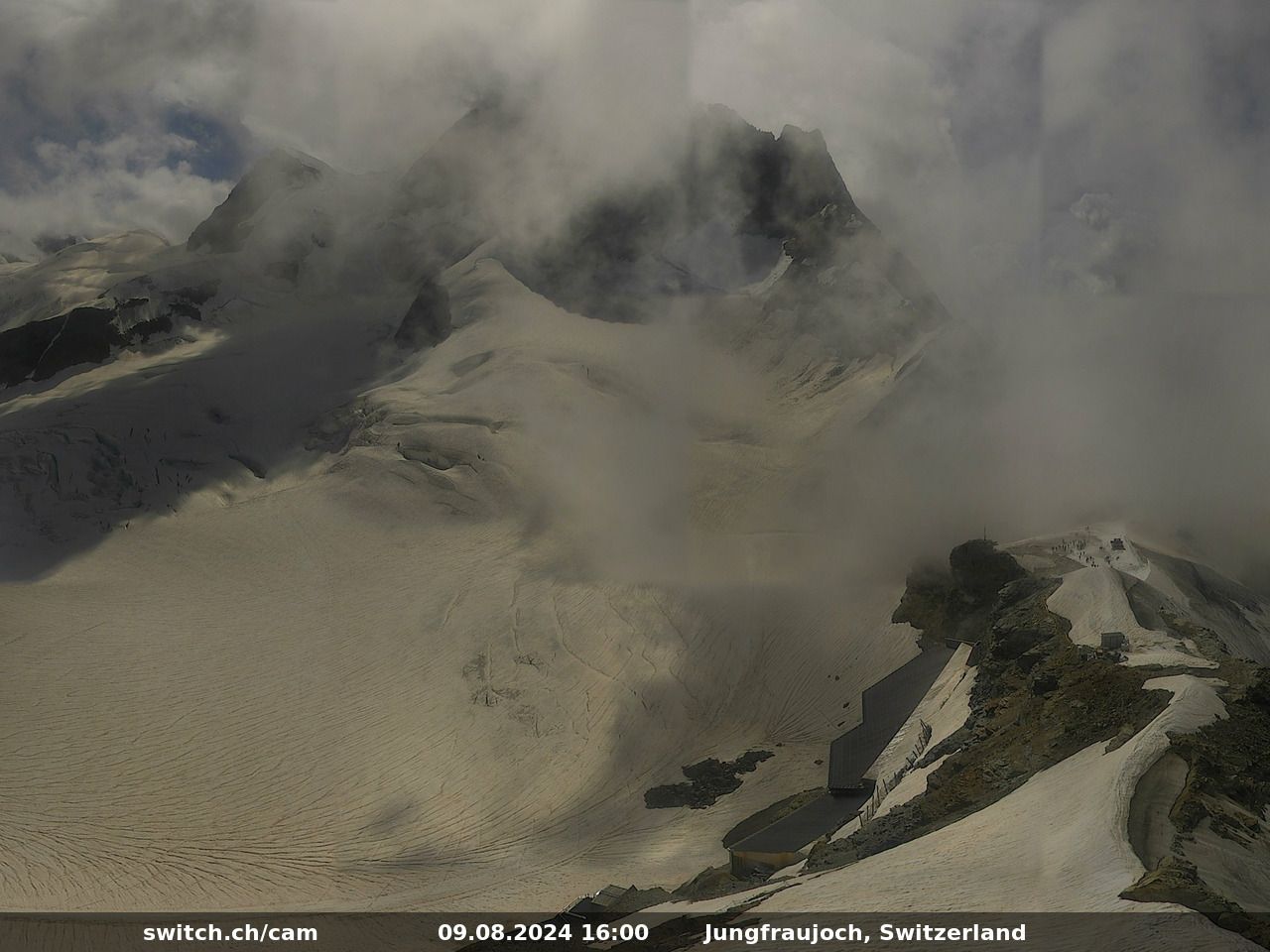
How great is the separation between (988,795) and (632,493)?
109ft

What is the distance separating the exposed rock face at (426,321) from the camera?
74.1 m

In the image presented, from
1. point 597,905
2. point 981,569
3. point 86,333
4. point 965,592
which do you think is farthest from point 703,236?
point 597,905

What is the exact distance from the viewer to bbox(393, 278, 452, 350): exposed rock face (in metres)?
74.1

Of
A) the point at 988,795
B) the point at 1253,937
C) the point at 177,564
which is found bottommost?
the point at 177,564

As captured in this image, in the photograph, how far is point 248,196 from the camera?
326 ft

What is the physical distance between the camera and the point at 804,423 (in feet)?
198

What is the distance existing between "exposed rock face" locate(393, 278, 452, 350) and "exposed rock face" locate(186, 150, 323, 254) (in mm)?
25843

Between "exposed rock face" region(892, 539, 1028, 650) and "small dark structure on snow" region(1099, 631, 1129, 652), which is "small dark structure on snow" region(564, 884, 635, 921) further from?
"exposed rock face" region(892, 539, 1028, 650)

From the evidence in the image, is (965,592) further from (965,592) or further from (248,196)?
Result: (248,196)

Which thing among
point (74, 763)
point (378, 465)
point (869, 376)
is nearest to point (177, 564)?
point (378, 465)

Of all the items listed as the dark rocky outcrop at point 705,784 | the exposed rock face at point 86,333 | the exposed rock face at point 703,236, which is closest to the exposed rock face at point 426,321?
the exposed rock face at point 703,236

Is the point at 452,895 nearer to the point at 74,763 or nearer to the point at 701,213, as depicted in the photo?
the point at 74,763

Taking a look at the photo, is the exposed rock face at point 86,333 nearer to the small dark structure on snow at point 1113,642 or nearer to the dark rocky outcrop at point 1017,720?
the dark rocky outcrop at point 1017,720

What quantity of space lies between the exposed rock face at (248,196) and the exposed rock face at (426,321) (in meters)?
25.8
